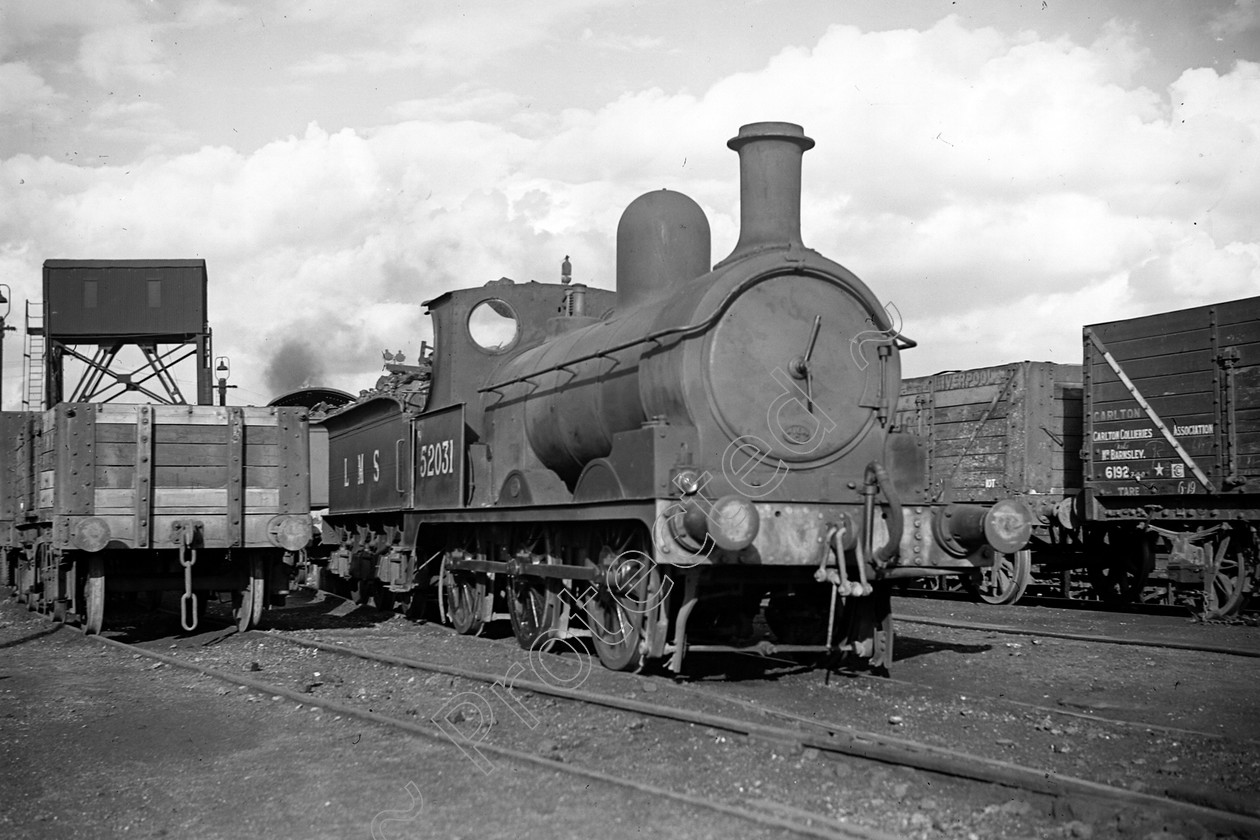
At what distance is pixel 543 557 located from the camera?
9.92 metres

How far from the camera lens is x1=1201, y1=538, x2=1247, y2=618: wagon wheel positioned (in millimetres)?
12414

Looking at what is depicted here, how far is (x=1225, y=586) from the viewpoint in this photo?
1265cm

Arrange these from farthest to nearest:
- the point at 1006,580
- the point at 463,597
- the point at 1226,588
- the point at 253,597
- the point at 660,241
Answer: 1. the point at 1006,580
2. the point at 1226,588
3. the point at 463,597
4. the point at 253,597
5. the point at 660,241

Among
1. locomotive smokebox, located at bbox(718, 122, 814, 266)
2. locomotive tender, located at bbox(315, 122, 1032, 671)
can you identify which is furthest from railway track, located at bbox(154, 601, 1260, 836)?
locomotive smokebox, located at bbox(718, 122, 814, 266)

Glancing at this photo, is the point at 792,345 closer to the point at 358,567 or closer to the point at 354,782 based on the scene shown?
Result: the point at 354,782

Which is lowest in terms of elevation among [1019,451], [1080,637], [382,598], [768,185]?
[382,598]

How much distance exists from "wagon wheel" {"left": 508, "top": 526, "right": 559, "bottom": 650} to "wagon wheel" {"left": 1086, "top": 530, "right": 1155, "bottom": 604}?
8256 millimetres

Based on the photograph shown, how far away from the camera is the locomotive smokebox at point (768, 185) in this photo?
8.64 metres

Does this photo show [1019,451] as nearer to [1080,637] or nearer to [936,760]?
[1080,637]

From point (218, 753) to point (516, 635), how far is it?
4.44 metres

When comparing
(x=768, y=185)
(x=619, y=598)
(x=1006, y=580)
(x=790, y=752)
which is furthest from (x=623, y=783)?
(x=1006, y=580)

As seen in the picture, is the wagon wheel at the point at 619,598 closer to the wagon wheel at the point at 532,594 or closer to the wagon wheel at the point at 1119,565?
the wagon wheel at the point at 532,594

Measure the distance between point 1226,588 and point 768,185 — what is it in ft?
24.6

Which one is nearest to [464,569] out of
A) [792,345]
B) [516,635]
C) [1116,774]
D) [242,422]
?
[516,635]
